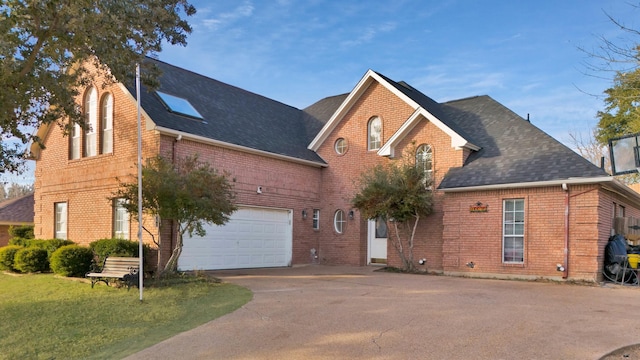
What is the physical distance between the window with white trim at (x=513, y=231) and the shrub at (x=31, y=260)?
50.2 feet

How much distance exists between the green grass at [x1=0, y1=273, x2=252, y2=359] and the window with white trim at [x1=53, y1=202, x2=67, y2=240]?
16.2 feet

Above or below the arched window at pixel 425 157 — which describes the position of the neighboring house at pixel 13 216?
below

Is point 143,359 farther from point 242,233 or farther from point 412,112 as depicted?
point 412,112

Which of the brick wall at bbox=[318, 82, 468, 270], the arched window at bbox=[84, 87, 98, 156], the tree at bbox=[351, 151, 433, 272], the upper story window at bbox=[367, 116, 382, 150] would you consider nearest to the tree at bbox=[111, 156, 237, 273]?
the tree at bbox=[351, 151, 433, 272]

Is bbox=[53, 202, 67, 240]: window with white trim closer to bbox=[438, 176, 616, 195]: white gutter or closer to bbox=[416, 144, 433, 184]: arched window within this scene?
bbox=[416, 144, 433, 184]: arched window

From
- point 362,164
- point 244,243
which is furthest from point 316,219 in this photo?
point 244,243

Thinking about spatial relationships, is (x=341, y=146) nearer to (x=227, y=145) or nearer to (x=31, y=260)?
(x=227, y=145)

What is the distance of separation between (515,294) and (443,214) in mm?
5503

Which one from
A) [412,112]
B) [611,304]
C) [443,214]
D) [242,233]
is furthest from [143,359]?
[412,112]

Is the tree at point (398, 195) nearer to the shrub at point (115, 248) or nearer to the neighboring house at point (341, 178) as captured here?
the neighboring house at point (341, 178)

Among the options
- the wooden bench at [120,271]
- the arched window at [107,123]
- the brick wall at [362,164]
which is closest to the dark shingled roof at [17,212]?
the arched window at [107,123]

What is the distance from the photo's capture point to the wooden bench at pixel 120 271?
1164cm

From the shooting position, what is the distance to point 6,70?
28.8 feet

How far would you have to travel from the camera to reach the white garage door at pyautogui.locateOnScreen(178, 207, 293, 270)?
15016 mm
